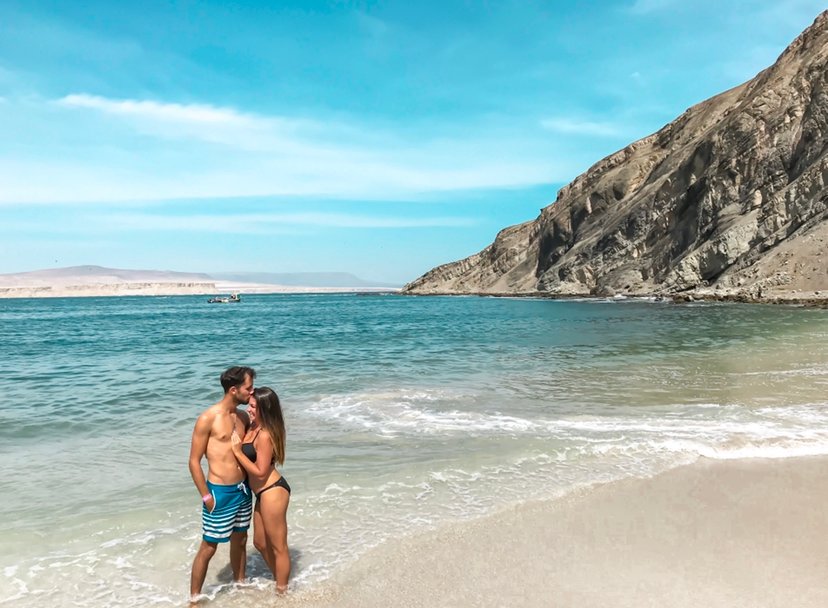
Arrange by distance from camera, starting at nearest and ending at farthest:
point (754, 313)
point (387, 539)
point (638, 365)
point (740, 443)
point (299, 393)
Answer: point (387, 539)
point (740, 443)
point (299, 393)
point (638, 365)
point (754, 313)

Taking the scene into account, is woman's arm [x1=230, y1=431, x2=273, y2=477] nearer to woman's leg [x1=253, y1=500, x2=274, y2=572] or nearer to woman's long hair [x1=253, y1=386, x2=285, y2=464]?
woman's long hair [x1=253, y1=386, x2=285, y2=464]

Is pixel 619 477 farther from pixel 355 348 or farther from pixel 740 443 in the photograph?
pixel 355 348

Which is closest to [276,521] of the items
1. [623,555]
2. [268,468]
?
[268,468]

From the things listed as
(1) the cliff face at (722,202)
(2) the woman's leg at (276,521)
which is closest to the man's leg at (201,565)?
(2) the woman's leg at (276,521)

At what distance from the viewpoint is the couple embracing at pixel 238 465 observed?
181 inches

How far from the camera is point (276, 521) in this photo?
468cm

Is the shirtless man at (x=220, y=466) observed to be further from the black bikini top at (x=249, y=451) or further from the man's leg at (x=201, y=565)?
the black bikini top at (x=249, y=451)

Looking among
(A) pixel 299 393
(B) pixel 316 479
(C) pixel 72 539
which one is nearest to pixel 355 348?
(A) pixel 299 393

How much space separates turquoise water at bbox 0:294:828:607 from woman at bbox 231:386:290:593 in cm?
38

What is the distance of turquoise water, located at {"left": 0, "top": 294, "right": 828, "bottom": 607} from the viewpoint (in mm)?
5641

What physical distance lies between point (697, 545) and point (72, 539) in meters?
5.78

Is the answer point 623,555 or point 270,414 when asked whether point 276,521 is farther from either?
point 623,555

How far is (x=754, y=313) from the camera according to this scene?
37500 mm

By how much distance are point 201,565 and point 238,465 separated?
32.1 inches
